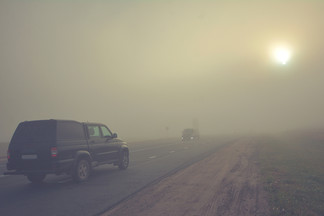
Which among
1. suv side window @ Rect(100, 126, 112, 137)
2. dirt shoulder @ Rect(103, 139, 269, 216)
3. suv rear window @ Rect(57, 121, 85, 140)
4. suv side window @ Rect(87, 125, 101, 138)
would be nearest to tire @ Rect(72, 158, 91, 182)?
suv rear window @ Rect(57, 121, 85, 140)

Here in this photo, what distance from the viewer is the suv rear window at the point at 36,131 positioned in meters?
9.25

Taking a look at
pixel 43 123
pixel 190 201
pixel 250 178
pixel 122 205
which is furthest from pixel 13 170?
pixel 250 178

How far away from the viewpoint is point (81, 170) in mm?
10031

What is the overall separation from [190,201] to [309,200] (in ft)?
9.56

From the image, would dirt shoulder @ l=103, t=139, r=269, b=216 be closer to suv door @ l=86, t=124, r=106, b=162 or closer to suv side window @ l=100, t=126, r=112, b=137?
suv door @ l=86, t=124, r=106, b=162

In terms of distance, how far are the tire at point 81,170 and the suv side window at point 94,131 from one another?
45.0 inches

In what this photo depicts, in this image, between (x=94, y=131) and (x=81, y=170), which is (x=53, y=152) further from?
(x=94, y=131)

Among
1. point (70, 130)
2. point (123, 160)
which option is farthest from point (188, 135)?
point (70, 130)

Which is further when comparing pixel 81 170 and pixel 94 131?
pixel 94 131

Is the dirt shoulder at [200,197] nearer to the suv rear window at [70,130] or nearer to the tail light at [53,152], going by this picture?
the tail light at [53,152]

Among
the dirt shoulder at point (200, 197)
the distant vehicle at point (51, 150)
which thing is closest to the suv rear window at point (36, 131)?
the distant vehicle at point (51, 150)

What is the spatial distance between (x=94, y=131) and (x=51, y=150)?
2.61m

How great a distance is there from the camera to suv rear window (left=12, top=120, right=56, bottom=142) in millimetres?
9250

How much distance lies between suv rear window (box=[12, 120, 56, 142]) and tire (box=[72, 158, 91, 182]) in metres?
1.42
